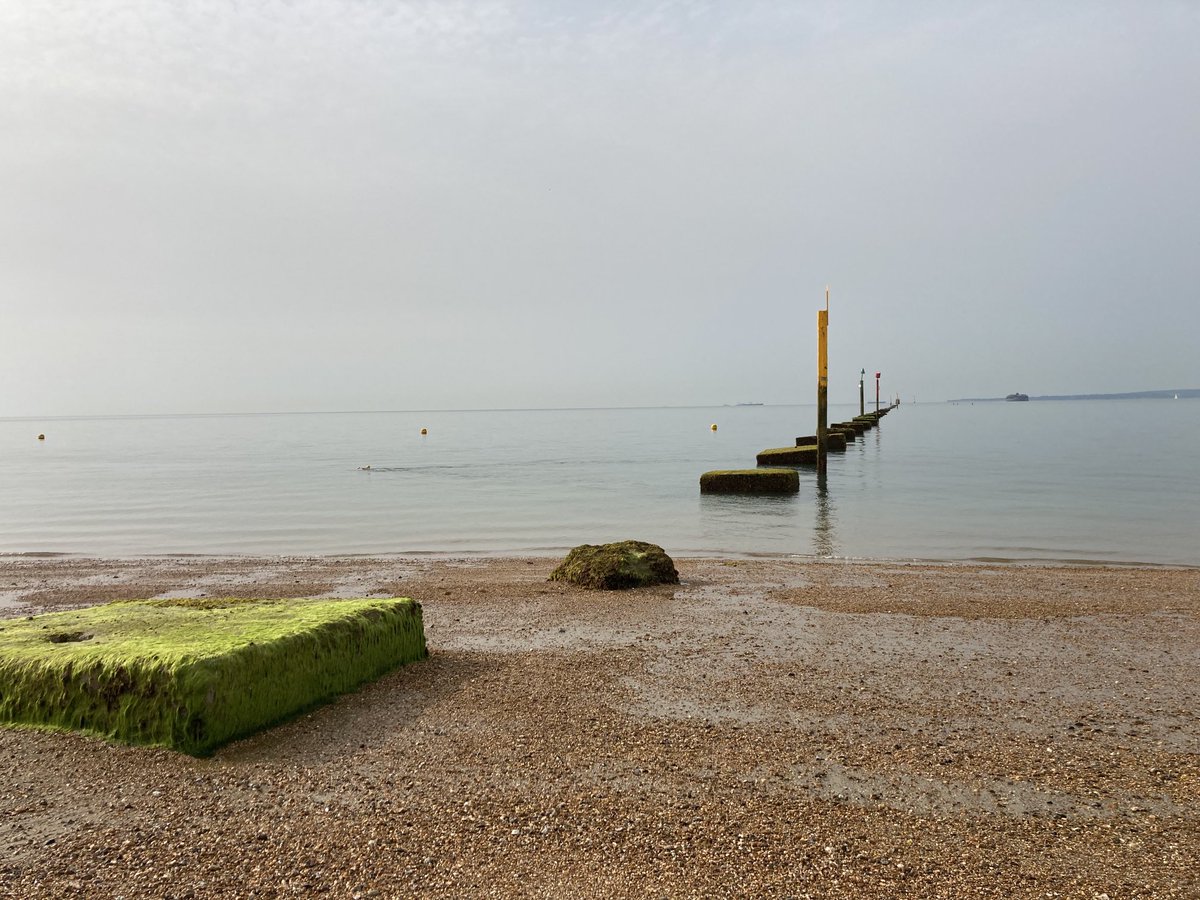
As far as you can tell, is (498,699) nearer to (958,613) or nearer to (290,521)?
(958,613)

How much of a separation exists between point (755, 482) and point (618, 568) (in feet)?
46.2

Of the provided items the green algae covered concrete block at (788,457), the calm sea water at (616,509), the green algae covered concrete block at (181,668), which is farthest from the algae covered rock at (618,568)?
the green algae covered concrete block at (788,457)

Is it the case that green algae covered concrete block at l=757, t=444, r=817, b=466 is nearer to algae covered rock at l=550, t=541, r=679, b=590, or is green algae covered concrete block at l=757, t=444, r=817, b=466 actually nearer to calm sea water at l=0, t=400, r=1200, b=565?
calm sea water at l=0, t=400, r=1200, b=565

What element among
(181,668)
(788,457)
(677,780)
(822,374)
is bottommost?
(677,780)

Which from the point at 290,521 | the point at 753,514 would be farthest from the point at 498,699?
the point at 290,521

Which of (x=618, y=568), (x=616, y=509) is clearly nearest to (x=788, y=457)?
(x=616, y=509)

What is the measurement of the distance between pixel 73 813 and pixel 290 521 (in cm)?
1589

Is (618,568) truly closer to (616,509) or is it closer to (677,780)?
(677,780)

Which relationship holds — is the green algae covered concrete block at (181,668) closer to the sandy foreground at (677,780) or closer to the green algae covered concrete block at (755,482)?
the sandy foreground at (677,780)

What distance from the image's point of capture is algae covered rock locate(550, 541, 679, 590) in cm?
888

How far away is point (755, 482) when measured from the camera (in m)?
22.3

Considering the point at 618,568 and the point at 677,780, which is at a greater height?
the point at 618,568

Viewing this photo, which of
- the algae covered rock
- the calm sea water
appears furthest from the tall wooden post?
the algae covered rock

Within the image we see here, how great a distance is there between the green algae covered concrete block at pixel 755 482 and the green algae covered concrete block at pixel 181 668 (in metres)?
17.8
